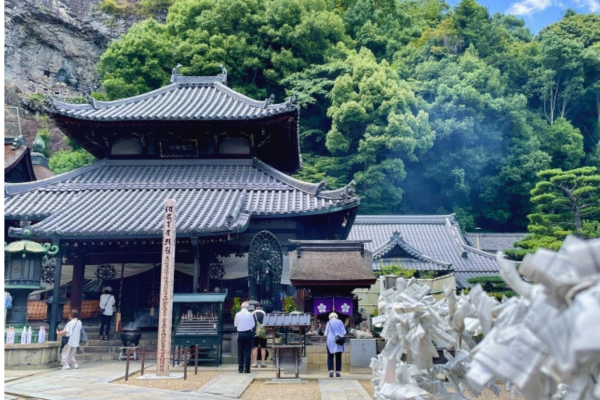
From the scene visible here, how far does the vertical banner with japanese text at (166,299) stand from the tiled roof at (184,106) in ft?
24.6

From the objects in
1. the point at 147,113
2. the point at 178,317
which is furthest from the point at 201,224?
the point at 147,113

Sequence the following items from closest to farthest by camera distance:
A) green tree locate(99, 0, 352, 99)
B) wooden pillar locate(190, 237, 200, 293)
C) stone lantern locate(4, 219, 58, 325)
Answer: stone lantern locate(4, 219, 58, 325) < wooden pillar locate(190, 237, 200, 293) < green tree locate(99, 0, 352, 99)

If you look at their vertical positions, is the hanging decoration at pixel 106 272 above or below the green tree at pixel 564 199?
below

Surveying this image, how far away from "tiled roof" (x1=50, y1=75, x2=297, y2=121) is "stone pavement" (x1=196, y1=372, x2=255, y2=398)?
9.87 m

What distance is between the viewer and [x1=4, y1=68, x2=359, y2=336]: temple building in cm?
1600

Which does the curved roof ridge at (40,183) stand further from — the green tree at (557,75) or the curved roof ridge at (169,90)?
the green tree at (557,75)

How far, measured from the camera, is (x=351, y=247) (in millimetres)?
15688

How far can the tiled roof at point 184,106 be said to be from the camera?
18.7 m

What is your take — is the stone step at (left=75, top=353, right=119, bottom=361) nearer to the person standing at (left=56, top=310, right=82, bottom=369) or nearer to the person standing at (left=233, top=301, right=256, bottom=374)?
the person standing at (left=56, top=310, right=82, bottom=369)

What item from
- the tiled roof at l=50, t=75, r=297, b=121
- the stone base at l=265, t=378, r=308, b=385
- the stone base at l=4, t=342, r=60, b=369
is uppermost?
the tiled roof at l=50, t=75, r=297, b=121

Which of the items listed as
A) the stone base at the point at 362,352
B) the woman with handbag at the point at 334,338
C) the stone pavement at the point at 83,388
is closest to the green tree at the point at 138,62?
the stone pavement at the point at 83,388

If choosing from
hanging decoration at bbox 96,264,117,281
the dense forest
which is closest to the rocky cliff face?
the dense forest

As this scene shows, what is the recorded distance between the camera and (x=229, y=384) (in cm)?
990

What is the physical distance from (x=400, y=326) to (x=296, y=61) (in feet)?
132
